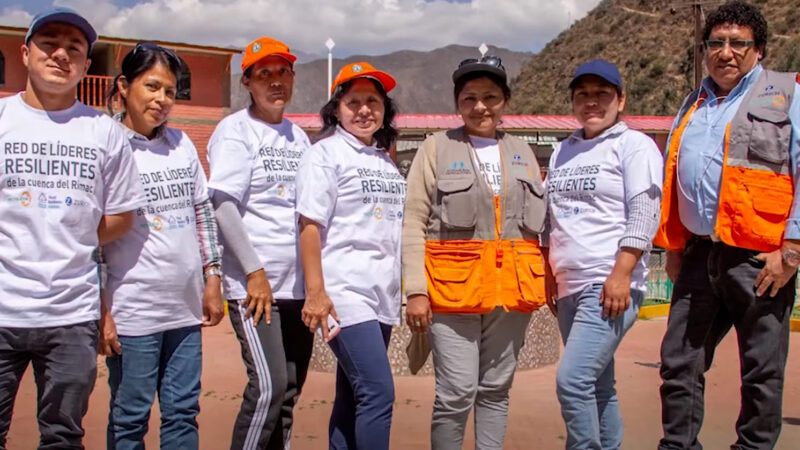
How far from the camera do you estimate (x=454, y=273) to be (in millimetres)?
3410

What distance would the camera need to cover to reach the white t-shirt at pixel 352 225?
10.7 ft

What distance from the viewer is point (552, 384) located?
7.17 meters

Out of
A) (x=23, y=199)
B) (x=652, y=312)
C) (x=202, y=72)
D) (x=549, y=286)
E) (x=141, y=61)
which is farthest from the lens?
(x=202, y=72)

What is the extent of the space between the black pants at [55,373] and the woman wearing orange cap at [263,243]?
0.67 meters

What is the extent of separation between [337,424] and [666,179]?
1.70 meters

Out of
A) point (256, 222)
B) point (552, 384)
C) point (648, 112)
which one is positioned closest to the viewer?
point (256, 222)

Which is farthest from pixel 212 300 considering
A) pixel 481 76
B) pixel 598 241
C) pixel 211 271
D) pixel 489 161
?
pixel 598 241

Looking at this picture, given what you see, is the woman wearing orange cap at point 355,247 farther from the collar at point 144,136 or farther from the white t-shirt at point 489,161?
the collar at point 144,136

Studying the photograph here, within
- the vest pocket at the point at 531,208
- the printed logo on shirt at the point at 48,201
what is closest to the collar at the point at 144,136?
the printed logo on shirt at the point at 48,201

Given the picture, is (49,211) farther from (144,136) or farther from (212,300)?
(212,300)

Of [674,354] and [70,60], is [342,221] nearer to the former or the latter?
[70,60]

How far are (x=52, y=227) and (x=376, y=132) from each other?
4.59 feet

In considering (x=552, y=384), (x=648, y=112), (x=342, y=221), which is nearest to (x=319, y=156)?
(x=342, y=221)

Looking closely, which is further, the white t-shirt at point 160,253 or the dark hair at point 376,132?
the dark hair at point 376,132
